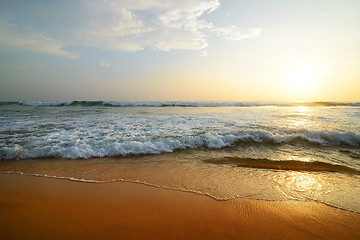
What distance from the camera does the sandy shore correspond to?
210cm

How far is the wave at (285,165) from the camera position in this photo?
165 inches

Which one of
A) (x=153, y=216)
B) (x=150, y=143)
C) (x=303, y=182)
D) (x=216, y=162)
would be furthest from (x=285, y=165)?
(x=150, y=143)

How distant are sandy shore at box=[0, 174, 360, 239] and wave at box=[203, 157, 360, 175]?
5.45ft

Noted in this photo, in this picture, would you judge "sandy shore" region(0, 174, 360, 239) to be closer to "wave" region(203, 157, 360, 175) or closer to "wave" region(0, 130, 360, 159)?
"wave" region(203, 157, 360, 175)

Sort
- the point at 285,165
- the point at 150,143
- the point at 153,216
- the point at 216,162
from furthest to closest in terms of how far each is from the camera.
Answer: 1. the point at 150,143
2. the point at 216,162
3. the point at 285,165
4. the point at 153,216

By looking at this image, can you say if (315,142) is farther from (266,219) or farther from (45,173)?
(45,173)

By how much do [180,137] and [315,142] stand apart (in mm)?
5014

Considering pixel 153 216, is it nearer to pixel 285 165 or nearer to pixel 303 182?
pixel 303 182

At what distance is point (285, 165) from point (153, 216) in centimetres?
362

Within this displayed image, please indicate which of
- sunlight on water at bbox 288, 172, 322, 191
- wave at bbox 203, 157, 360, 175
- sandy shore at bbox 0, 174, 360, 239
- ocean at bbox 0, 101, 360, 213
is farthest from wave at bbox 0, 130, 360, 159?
sunlight on water at bbox 288, 172, 322, 191

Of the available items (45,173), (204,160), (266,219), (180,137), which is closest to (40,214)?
(45,173)

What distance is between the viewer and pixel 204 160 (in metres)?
4.74

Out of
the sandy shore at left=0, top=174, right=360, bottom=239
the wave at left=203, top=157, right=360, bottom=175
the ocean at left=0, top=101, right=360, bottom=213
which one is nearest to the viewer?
the sandy shore at left=0, top=174, right=360, bottom=239

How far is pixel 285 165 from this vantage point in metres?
4.43
